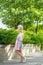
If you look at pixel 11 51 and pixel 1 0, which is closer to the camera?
pixel 11 51

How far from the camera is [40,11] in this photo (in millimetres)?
31094

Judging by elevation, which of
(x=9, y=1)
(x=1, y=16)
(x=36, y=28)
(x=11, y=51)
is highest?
(x=11, y=51)

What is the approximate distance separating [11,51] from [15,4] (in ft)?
50.6

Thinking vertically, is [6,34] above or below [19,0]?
above

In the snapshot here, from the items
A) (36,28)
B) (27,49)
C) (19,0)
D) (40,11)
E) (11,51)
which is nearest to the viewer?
(11,51)

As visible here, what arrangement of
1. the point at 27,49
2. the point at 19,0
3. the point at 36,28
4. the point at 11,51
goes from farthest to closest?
1. the point at 36,28
2. the point at 19,0
3. the point at 27,49
4. the point at 11,51

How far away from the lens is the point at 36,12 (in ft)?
99.3

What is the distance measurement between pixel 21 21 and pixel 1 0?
340 centimetres

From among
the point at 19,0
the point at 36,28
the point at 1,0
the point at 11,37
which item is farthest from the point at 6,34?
the point at 36,28

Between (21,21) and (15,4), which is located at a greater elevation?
(15,4)

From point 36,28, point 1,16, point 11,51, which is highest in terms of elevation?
point 11,51

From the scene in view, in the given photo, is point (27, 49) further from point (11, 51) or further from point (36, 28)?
point (36, 28)

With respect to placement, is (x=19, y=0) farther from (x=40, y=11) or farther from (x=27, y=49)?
(x=27, y=49)

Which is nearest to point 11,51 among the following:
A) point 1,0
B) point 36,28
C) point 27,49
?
point 27,49
